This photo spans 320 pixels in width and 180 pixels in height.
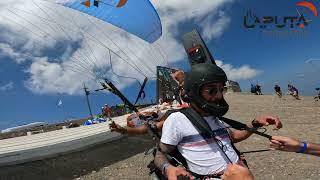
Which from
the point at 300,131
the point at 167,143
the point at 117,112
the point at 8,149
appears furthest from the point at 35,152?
the point at 117,112

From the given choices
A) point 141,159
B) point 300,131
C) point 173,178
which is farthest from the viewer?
point 300,131

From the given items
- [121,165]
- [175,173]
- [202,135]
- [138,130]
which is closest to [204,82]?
[202,135]

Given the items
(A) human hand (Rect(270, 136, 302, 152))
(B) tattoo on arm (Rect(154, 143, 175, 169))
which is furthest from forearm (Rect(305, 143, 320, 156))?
(B) tattoo on arm (Rect(154, 143, 175, 169))

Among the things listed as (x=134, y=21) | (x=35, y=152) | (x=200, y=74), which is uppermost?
(x=134, y=21)

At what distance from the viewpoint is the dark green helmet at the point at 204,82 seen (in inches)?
140

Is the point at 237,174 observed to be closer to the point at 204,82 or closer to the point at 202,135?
the point at 202,135

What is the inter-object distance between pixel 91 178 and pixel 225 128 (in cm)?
658

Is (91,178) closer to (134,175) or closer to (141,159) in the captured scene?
(134,175)

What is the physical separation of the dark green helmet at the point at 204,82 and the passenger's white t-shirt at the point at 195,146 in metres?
0.18

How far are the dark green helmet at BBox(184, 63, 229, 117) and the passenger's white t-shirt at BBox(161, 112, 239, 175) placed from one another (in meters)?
0.18

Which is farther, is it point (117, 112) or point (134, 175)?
point (117, 112)

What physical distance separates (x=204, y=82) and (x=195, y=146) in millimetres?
555

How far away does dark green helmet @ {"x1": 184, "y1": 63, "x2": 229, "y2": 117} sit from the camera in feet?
11.7

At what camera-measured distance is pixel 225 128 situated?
3.77 meters
